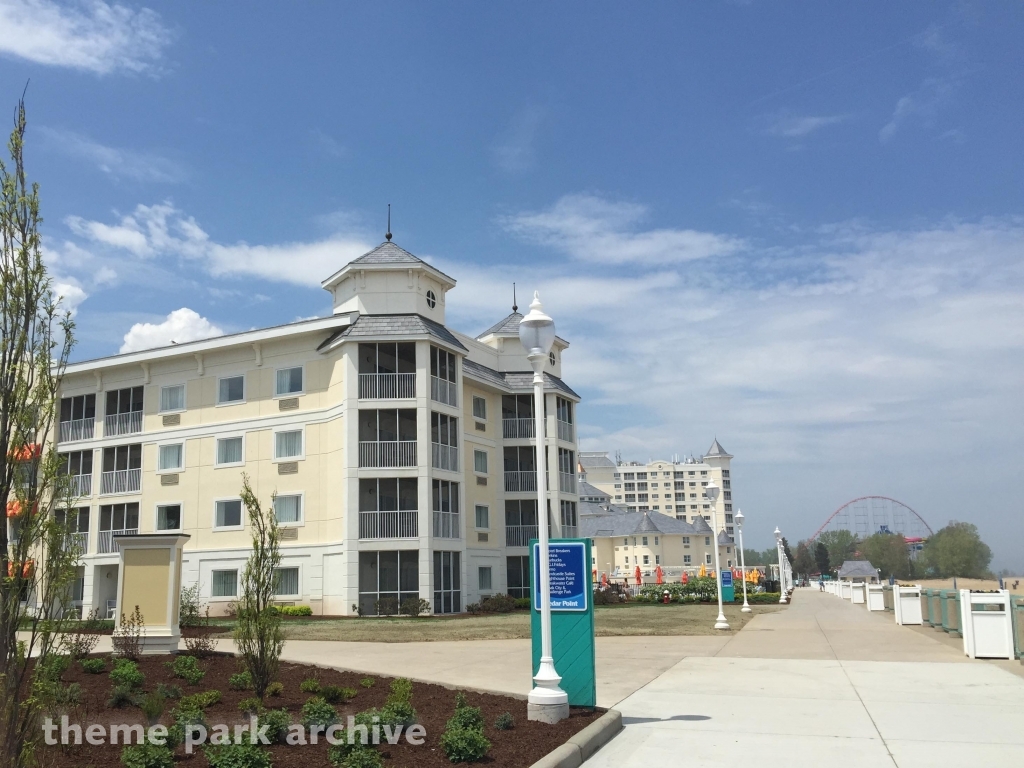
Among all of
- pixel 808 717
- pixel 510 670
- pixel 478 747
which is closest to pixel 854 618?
pixel 510 670

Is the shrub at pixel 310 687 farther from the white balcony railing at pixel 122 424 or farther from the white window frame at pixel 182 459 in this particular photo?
the white balcony railing at pixel 122 424

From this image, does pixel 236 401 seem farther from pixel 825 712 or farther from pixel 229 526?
pixel 825 712

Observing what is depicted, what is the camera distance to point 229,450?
123ft

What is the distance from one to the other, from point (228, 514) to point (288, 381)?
6.25m

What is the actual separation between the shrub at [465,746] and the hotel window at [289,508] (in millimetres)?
28679

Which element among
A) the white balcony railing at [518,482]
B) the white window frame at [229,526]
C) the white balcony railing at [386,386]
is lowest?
the white window frame at [229,526]

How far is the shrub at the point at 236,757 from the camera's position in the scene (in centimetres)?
658

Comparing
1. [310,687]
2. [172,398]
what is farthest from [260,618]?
[172,398]

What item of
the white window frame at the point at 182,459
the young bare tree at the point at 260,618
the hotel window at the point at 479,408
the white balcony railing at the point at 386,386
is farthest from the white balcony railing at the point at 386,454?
the young bare tree at the point at 260,618

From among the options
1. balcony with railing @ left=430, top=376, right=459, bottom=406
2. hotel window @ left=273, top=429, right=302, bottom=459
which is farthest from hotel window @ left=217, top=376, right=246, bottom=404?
balcony with railing @ left=430, top=376, right=459, bottom=406

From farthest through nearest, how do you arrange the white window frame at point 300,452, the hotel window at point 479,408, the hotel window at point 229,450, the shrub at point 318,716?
the hotel window at point 479,408
the hotel window at point 229,450
the white window frame at point 300,452
the shrub at point 318,716

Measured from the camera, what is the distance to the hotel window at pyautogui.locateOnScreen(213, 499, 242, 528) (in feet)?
120

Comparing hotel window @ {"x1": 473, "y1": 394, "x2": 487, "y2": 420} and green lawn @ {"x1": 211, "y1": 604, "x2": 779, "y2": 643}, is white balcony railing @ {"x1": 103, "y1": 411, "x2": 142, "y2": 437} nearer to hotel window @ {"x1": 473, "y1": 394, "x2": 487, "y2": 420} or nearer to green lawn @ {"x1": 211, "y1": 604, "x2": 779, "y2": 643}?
green lawn @ {"x1": 211, "y1": 604, "x2": 779, "y2": 643}

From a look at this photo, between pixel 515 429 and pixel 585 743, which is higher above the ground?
pixel 515 429
